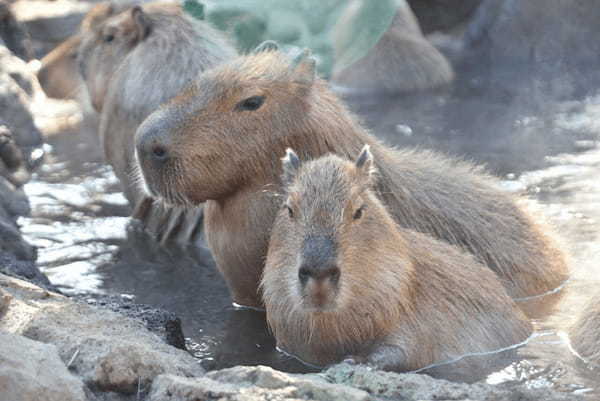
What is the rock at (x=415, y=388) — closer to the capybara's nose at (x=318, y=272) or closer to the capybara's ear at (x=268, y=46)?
the capybara's nose at (x=318, y=272)

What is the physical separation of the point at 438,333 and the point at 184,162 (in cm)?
114

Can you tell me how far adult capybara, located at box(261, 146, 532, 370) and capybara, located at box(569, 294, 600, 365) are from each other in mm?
220

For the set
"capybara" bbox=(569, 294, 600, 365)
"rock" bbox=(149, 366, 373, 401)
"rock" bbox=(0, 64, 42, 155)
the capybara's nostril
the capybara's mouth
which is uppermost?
the capybara's nostril

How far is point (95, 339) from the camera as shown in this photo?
11.6 ft

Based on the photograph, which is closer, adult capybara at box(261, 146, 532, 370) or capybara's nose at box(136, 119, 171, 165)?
adult capybara at box(261, 146, 532, 370)

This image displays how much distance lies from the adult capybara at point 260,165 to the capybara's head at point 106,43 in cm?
152

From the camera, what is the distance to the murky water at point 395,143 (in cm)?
434

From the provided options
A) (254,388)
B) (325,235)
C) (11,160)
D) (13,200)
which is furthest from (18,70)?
(254,388)

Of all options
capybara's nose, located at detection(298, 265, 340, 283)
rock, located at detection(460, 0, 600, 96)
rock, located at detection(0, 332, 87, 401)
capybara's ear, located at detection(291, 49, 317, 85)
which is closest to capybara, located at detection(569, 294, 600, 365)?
capybara's nose, located at detection(298, 265, 340, 283)

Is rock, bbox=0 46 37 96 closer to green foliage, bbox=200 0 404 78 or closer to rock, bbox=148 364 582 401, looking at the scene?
green foliage, bbox=200 0 404 78

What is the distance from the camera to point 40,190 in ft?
22.4

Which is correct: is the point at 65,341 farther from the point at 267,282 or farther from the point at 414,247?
the point at 414,247

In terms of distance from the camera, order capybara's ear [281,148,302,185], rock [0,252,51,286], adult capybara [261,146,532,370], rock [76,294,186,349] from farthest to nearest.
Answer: rock [0,252,51,286]
rock [76,294,186,349]
capybara's ear [281,148,302,185]
adult capybara [261,146,532,370]

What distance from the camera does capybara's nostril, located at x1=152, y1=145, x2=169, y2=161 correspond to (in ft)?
14.4
